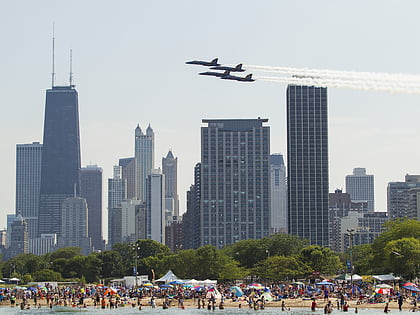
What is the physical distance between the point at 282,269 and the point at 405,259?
31699 millimetres

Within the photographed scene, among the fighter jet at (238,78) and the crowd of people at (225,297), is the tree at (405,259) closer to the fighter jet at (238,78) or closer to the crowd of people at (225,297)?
the crowd of people at (225,297)

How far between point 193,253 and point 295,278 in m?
30.5

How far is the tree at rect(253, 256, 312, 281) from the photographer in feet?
527

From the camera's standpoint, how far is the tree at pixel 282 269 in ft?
527

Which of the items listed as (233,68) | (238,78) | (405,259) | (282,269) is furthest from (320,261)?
(233,68)

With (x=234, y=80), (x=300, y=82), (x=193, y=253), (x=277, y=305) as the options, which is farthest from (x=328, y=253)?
(x=300, y=82)

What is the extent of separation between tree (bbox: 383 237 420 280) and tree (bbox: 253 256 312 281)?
25.7m

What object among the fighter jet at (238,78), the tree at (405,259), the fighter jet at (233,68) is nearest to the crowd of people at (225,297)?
the tree at (405,259)

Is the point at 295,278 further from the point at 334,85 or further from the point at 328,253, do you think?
the point at 334,85

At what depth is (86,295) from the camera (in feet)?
500

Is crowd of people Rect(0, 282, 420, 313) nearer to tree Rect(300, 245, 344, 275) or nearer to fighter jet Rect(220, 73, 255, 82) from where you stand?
tree Rect(300, 245, 344, 275)

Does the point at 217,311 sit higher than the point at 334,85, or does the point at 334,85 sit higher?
the point at 334,85

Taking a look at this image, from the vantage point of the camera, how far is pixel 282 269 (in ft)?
530

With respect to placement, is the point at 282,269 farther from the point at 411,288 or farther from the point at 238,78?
the point at 238,78
